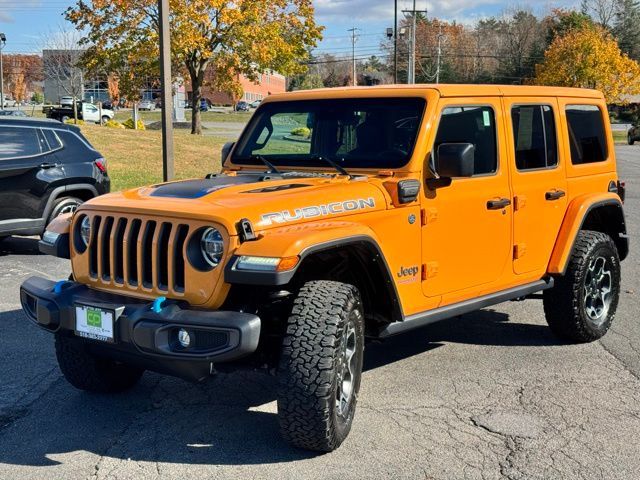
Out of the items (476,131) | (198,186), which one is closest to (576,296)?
(476,131)

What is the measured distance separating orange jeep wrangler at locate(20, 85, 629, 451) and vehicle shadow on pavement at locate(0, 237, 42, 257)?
17.9 ft

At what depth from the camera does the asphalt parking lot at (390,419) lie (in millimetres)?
3834

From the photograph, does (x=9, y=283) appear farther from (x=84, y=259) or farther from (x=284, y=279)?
(x=284, y=279)

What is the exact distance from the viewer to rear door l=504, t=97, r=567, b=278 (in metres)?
5.33

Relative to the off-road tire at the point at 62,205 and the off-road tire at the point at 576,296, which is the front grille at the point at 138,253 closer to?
the off-road tire at the point at 576,296

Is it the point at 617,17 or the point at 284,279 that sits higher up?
the point at 617,17

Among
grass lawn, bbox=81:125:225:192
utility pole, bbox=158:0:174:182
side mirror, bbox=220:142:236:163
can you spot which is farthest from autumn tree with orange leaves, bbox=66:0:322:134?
side mirror, bbox=220:142:236:163

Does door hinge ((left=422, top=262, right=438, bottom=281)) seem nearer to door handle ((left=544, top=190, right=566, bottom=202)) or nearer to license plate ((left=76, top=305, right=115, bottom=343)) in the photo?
door handle ((left=544, top=190, right=566, bottom=202))

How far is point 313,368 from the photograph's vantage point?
371 centimetres

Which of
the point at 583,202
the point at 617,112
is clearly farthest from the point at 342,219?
the point at 617,112

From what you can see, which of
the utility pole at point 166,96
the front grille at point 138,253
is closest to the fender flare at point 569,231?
the front grille at point 138,253

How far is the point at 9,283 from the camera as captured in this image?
319 inches

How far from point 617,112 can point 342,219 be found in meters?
90.3

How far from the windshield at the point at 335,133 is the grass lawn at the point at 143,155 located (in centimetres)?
1162
